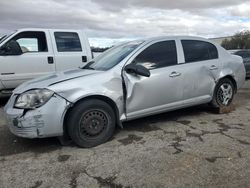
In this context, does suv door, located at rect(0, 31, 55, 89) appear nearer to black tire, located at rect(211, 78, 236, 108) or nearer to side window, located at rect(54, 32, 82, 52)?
side window, located at rect(54, 32, 82, 52)

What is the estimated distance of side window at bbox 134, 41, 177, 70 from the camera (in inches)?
211

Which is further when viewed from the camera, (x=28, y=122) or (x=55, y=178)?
(x=28, y=122)

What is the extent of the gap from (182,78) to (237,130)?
1264 millimetres

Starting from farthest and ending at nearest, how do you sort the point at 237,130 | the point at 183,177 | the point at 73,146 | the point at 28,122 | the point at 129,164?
the point at 237,130, the point at 73,146, the point at 28,122, the point at 129,164, the point at 183,177

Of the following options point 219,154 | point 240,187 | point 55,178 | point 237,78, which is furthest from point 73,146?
point 237,78

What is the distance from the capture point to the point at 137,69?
5.00 m

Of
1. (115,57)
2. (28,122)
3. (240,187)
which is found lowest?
(240,187)

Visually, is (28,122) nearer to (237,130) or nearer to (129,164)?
(129,164)

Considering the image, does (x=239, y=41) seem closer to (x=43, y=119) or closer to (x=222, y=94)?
(x=222, y=94)

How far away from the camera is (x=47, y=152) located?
15.0 feet

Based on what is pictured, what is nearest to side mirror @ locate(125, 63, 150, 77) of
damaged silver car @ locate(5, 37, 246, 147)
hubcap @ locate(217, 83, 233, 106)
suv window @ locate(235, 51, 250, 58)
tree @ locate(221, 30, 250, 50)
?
damaged silver car @ locate(5, 37, 246, 147)

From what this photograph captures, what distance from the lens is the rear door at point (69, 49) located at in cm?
831

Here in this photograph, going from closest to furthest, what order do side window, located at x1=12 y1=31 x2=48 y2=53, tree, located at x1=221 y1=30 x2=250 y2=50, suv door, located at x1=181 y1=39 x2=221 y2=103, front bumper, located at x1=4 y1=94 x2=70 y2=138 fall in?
front bumper, located at x1=4 y1=94 x2=70 y2=138, suv door, located at x1=181 y1=39 x2=221 y2=103, side window, located at x1=12 y1=31 x2=48 y2=53, tree, located at x1=221 y1=30 x2=250 y2=50

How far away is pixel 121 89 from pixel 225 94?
262 centimetres
